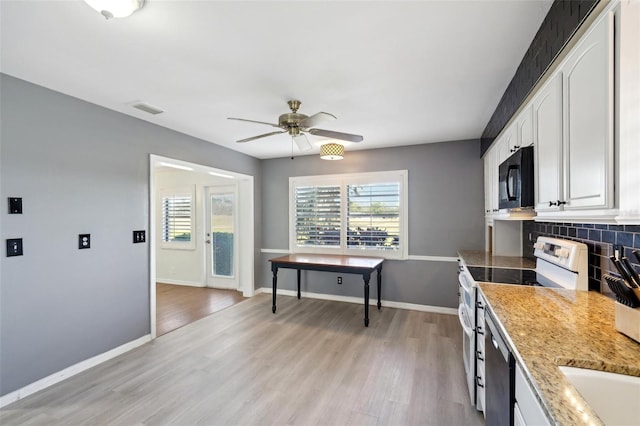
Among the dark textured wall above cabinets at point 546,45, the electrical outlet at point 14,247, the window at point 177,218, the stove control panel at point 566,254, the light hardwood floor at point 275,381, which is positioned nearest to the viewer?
the dark textured wall above cabinets at point 546,45

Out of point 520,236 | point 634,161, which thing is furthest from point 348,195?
point 634,161

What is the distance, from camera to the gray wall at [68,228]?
219cm

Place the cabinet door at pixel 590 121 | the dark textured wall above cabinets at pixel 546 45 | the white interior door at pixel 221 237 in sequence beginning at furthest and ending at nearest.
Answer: the white interior door at pixel 221 237 < the dark textured wall above cabinets at pixel 546 45 < the cabinet door at pixel 590 121

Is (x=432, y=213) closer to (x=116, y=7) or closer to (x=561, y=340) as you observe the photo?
(x=561, y=340)

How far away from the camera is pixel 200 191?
5707 mm

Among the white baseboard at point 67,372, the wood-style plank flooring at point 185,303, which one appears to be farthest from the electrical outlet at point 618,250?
the wood-style plank flooring at point 185,303

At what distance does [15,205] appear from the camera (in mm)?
2184

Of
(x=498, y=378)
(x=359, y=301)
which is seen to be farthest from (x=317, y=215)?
(x=498, y=378)

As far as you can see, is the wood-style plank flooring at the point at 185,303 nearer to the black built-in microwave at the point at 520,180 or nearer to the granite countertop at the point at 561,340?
the granite countertop at the point at 561,340

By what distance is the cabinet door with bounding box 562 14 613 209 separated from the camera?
1.08 metres

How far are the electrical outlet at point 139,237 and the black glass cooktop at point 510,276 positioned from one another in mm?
3274

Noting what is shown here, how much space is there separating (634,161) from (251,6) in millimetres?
1736

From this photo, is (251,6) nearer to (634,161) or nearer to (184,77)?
(184,77)

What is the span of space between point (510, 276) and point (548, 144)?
3.59 feet
